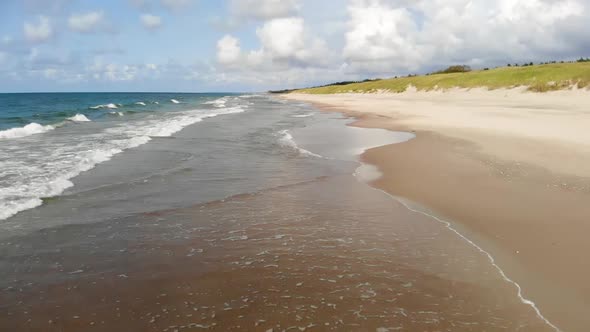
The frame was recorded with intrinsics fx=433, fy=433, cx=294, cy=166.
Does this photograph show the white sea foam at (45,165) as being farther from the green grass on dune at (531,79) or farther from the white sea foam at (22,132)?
the green grass on dune at (531,79)

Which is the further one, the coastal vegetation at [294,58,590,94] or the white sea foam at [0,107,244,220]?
the coastal vegetation at [294,58,590,94]

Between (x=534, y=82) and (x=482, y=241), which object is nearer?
(x=482, y=241)

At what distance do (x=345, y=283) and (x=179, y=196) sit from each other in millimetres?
5875

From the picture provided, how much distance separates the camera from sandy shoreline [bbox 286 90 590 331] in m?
5.76

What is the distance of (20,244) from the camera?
284 inches

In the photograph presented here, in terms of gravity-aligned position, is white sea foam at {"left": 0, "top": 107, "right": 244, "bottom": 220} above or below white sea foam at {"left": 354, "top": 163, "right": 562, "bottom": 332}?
above

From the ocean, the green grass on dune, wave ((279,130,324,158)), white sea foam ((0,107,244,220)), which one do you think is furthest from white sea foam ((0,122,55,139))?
the green grass on dune

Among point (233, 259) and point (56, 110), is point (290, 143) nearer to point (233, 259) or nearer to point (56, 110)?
point (233, 259)

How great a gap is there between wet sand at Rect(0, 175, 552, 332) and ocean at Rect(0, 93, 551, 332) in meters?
0.02

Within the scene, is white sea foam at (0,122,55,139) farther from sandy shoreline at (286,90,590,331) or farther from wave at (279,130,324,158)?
sandy shoreline at (286,90,590,331)

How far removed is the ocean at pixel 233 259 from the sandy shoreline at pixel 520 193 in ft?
1.53

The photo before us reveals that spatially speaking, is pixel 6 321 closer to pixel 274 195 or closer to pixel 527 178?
pixel 274 195

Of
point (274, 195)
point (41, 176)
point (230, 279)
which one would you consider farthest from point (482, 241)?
point (41, 176)

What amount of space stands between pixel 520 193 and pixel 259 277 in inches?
268
